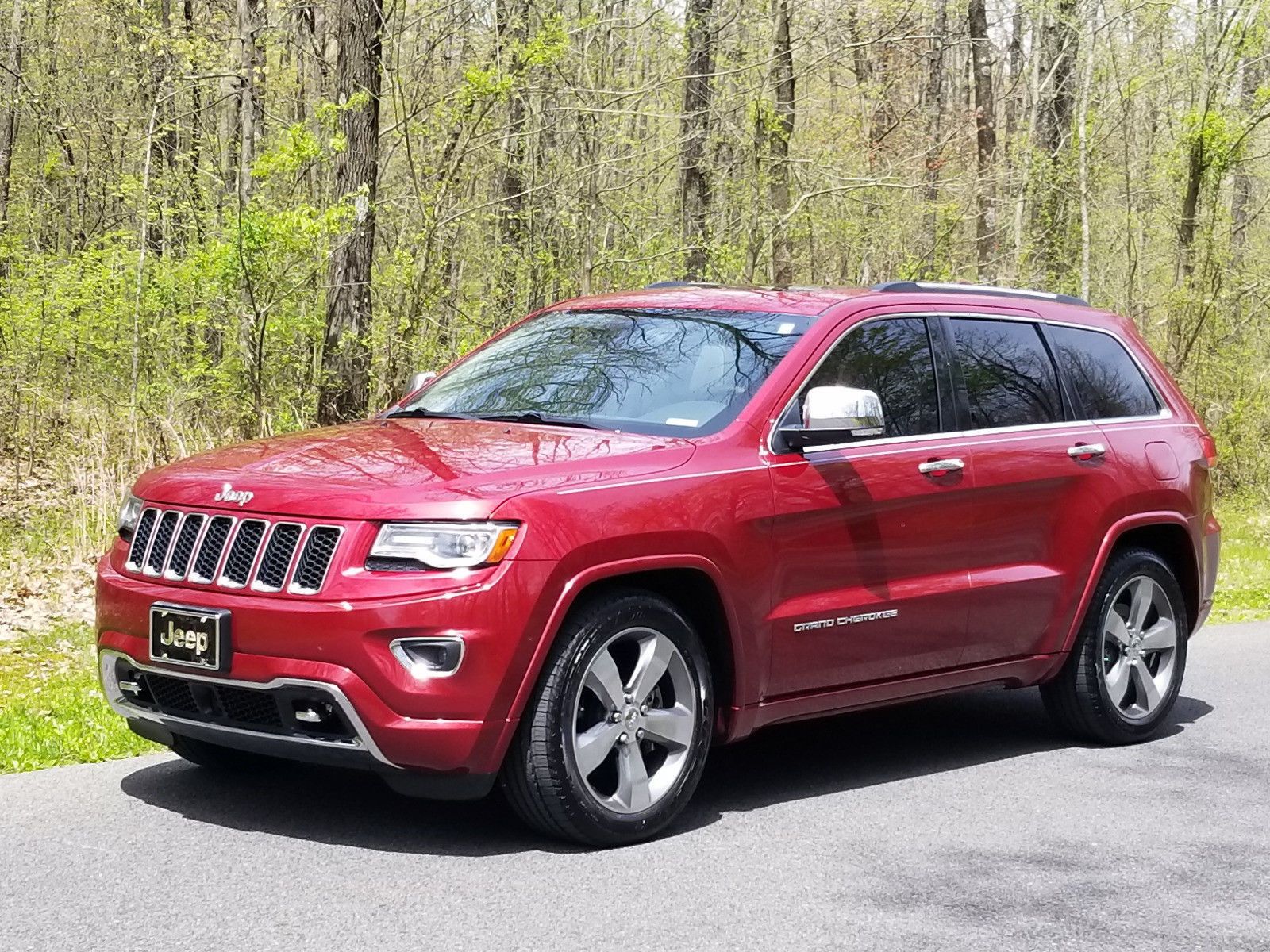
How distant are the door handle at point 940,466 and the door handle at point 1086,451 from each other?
77 cm

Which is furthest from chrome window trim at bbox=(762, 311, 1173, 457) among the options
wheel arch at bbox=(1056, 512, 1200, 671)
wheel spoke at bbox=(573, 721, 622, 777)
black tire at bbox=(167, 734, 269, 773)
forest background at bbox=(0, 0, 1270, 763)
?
forest background at bbox=(0, 0, 1270, 763)

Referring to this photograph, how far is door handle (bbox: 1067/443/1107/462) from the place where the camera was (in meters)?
7.13

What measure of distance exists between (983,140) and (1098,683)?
2378 cm

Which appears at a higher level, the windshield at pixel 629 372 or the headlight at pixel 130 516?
the windshield at pixel 629 372

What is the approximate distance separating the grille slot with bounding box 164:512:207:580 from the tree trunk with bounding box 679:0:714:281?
45.8 feet

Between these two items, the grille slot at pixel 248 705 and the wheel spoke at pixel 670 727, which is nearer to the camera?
the grille slot at pixel 248 705

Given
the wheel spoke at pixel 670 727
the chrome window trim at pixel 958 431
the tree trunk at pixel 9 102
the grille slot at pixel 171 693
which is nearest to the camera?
the grille slot at pixel 171 693

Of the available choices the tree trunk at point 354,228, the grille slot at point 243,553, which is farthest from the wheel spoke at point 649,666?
the tree trunk at point 354,228

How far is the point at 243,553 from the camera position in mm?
5184

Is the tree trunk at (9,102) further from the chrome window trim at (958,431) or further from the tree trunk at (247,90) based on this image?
the chrome window trim at (958,431)

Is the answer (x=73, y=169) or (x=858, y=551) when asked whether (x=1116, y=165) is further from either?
(x=858, y=551)

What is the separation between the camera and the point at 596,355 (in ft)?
21.4

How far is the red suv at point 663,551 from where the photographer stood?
502cm

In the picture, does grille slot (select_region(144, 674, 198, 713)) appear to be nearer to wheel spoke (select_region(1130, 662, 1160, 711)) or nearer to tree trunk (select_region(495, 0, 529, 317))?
wheel spoke (select_region(1130, 662, 1160, 711))
